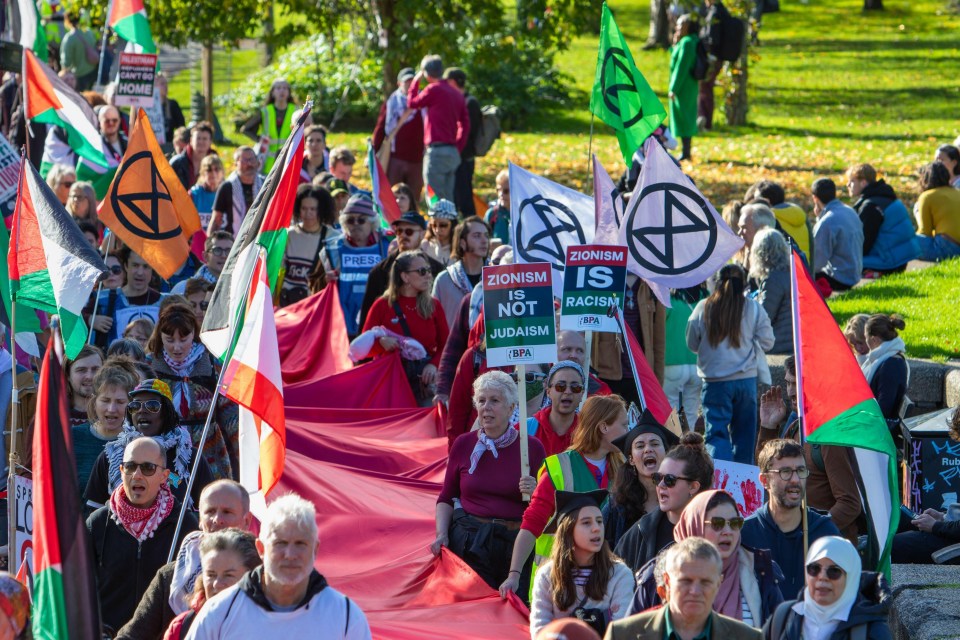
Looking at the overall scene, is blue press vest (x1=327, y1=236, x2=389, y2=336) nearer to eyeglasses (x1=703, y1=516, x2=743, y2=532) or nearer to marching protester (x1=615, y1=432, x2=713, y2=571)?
marching protester (x1=615, y1=432, x2=713, y2=571)

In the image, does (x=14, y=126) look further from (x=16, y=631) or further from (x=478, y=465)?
(x=16, y=631)

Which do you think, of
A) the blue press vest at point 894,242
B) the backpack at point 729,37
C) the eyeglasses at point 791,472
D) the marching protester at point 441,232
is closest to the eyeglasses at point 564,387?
the eyeglasses at point 791,472

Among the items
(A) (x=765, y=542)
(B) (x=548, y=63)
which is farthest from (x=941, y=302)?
(B) (x=548, y=63)

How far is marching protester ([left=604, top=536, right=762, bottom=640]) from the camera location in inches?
243

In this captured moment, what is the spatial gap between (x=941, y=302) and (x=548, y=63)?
58.2 ft

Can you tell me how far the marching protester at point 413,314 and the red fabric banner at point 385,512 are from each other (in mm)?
259

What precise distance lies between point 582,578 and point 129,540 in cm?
209

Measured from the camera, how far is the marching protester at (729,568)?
698cm

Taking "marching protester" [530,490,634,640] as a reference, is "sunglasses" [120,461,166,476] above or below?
above

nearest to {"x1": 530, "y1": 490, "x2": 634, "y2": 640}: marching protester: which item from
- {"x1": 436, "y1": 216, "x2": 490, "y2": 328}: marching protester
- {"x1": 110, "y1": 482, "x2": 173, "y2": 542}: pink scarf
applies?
{"x1": 110, "y1": 482, "x2": 173, "y2": 542}: pink scarf

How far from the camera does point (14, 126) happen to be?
18484 mm

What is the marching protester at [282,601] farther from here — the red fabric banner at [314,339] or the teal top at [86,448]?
the red fabric banner at [314,339]

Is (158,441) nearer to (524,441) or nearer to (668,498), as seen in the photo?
(524,441)

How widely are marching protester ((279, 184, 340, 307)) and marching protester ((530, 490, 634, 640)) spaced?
295 inches
